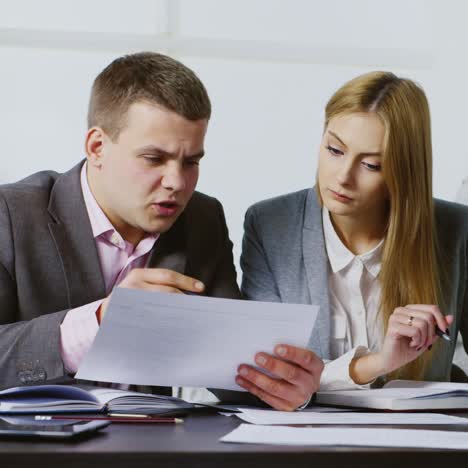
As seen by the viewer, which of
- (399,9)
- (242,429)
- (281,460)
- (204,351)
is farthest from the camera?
(399,9)

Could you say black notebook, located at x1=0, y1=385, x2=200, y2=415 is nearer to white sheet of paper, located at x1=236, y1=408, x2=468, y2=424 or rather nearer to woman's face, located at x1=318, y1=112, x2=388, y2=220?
white sheet of paper, located at x1=236, y1=408, x2=468, y2=424

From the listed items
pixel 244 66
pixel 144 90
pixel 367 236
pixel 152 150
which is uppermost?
pixel 244 66

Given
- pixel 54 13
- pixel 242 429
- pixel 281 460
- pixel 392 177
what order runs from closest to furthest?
pixel 281 460 < pixel 242 429 < pixel 392 177 < pixel 54 13

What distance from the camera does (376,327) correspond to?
209 centimetres

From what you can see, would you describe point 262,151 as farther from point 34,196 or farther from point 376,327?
point 34,196

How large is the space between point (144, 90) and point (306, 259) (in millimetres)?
635

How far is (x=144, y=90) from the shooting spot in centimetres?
171

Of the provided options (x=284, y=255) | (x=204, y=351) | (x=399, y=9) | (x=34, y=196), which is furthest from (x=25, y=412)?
(x=399, y=9)

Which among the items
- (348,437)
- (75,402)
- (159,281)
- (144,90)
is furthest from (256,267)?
(348,437)

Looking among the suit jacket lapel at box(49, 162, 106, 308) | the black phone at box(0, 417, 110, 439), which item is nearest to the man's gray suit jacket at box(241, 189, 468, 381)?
the suit jacket lapel at box(49, 162, 106, 308)

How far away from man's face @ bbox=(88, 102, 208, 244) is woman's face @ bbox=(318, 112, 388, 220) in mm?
412

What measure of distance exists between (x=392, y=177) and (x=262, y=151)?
162cm

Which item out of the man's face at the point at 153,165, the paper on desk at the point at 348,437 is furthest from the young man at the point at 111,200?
the paper on desk at the point at 348,437

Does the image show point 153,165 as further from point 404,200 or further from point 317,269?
point 404,200
